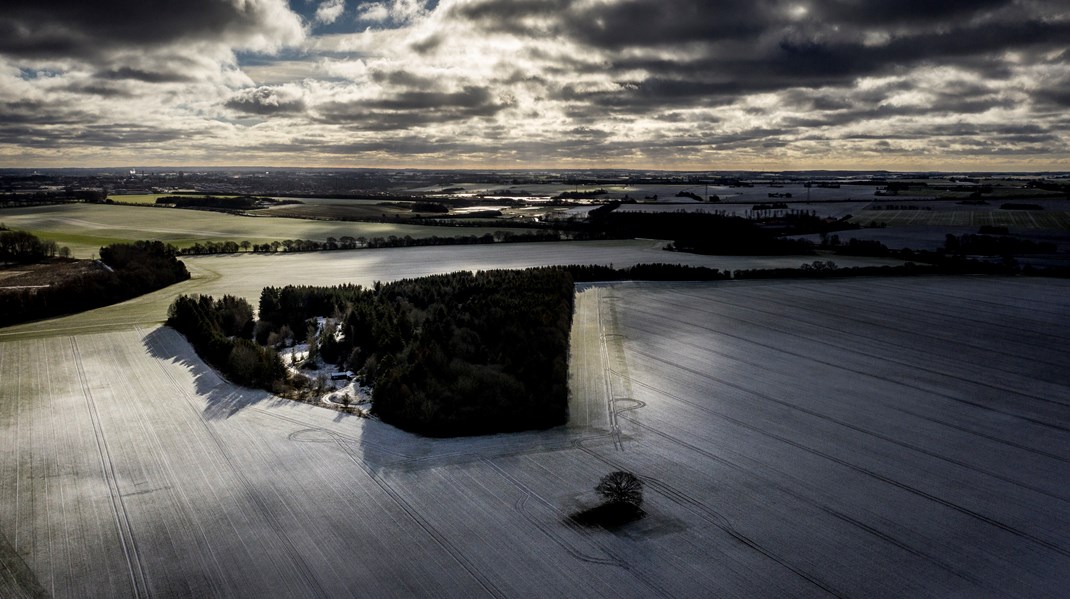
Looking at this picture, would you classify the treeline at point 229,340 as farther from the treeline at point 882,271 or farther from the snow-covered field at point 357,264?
the treeline at point 882,271

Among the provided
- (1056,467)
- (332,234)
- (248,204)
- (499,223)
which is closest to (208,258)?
(332,234)

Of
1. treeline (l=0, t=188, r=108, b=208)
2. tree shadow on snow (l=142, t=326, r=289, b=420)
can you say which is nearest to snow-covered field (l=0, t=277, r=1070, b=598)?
tree shadow on snow (l=142, t=326, r=289, b=420)

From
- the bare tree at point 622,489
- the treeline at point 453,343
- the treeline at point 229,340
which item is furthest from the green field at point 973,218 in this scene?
the bare tree at point 622,489

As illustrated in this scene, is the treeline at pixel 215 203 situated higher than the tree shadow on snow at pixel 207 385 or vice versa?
the treeline at pixel 215 203

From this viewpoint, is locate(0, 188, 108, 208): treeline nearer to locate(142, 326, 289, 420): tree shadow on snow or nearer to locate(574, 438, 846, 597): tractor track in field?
locate(142, 326, 289, 420): tree shadow on snow

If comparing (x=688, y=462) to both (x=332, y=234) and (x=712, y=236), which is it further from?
(x=332, y=234)

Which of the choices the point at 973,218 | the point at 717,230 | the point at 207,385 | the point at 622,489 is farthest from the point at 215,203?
the point at 622,489

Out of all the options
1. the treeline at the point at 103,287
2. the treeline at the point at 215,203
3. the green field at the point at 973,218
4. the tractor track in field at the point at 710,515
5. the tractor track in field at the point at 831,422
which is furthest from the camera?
the treeline at the point at 215,203

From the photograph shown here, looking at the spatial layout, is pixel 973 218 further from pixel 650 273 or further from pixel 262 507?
pixel 262 507
